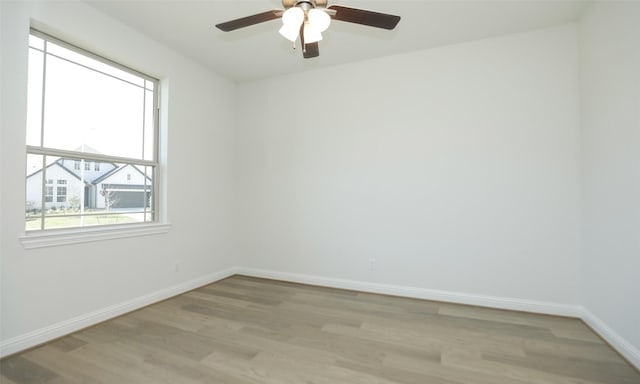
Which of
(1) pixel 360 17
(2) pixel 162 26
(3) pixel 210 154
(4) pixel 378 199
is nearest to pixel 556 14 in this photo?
(1) pixel 360 17

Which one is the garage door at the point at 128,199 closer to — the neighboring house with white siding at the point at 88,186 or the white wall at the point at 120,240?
the neighboring house with white siding at the point at 88,186

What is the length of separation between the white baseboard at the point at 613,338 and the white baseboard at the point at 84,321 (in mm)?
4035

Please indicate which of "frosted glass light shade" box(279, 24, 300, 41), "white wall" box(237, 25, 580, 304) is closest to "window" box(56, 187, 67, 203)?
"white wall" box(237, 25, 580, 304)

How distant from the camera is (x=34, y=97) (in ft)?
7.62

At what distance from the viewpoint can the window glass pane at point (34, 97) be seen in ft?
7.52

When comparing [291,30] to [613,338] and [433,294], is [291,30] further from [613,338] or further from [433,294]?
[613,338]

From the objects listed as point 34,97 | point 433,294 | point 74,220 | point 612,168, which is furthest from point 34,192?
point 612,168

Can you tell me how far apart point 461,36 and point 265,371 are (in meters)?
3.53

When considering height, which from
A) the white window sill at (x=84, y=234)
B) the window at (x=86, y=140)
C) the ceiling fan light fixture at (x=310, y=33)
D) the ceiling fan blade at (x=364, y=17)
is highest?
the ceiling fan blade at (x=364, y=17)

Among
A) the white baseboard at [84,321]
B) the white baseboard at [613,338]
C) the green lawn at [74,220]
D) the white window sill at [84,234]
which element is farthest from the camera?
Answer: the green lawn at [74,220]

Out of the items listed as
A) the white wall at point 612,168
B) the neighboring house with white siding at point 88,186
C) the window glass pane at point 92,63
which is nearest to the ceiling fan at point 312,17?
the window glass pane at point 92,63

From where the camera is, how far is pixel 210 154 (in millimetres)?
3928

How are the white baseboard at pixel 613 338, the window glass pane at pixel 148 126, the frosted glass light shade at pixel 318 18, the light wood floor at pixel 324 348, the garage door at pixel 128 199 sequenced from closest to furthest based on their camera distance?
the frosted glass light shade at pixel 318 18, the light wood floor at pixel 324 348, the white baseboard at pixel 613 338, the garage door at pixel 128 199, the window glass pane at pixel 148 126

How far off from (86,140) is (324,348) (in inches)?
110
